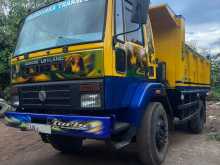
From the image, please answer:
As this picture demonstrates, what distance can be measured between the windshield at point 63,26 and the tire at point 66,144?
6.15 feet

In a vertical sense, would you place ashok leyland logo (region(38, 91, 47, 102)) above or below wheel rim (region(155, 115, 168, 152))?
above

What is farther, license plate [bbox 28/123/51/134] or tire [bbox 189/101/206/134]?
tire [bbox 189/101/206/134]

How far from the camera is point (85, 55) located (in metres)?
4.40

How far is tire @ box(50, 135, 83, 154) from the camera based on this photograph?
6296 millimetres

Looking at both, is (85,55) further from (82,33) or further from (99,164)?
(99,164)

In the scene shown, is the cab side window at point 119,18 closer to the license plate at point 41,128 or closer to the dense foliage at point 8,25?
the license plate at point 41,128

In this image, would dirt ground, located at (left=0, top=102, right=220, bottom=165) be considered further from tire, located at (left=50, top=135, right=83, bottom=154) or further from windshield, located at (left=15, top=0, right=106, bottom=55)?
windshield, located at (left=15, top=0, right=106, bottom=55)

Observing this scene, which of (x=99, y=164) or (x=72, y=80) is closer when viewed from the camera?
(x=72, y=80)

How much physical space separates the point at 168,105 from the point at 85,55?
7.73 feet

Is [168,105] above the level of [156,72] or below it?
below

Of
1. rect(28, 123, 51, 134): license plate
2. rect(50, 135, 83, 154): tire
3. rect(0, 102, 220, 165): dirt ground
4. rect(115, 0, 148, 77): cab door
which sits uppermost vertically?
rect(115, 0, 148, 77): cab door

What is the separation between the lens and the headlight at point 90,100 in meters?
4.29

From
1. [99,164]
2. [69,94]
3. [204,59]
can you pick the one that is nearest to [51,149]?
[99,164]

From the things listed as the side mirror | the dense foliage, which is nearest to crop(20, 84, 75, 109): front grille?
the side mirror
